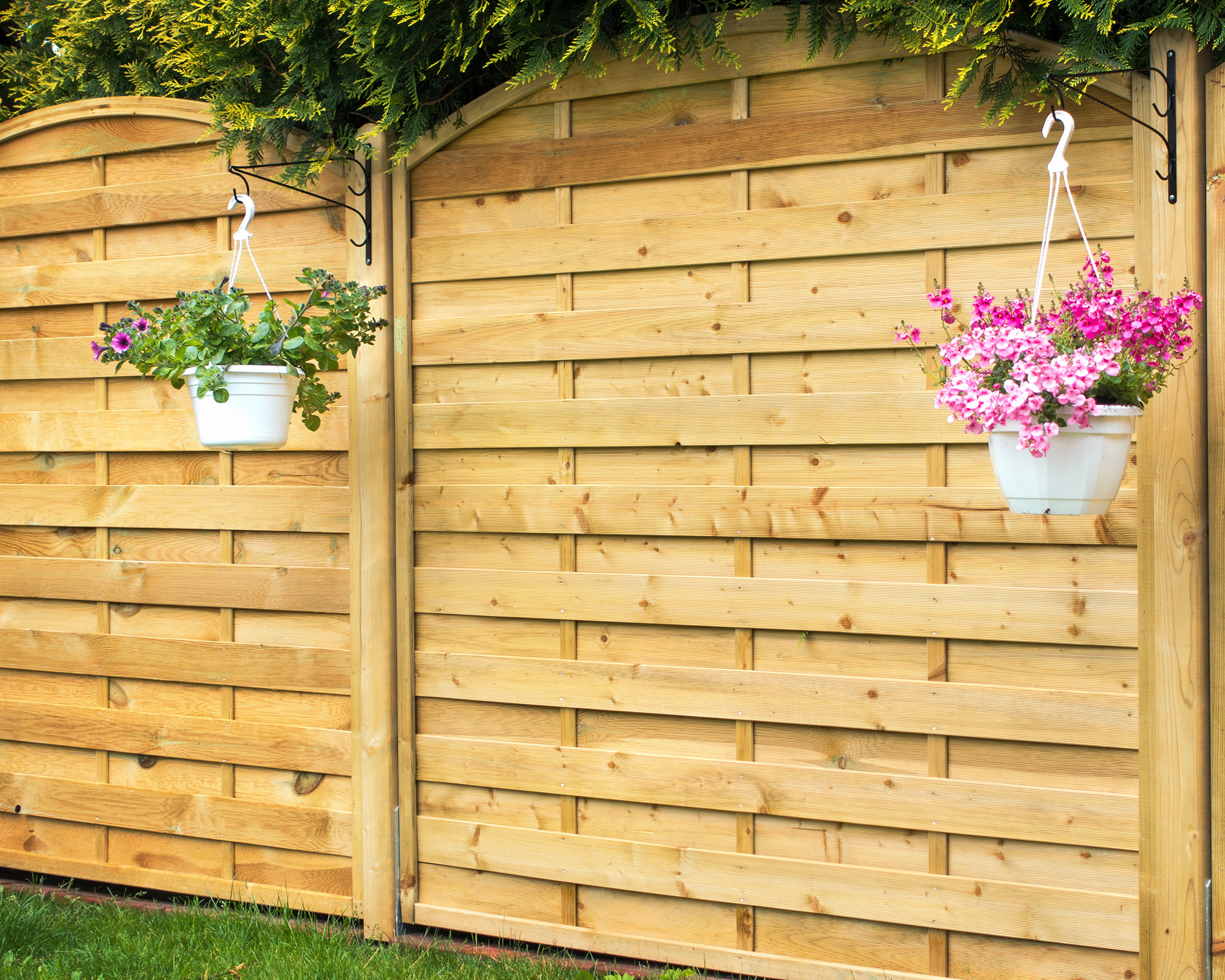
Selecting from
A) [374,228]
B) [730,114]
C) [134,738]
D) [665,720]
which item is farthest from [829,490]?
[134,738]

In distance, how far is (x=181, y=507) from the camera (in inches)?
133

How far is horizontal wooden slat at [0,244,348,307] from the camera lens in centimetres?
326

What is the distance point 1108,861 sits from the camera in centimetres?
251

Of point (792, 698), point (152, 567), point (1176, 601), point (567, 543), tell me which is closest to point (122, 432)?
point (152, 567)

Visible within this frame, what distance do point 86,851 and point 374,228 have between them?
7.43ft

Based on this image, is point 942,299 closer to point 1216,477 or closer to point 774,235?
point 774,235

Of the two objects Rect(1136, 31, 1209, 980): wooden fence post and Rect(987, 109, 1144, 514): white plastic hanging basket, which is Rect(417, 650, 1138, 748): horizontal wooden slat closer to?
Rect(1136, 31, 1209, 980): wooden fence post

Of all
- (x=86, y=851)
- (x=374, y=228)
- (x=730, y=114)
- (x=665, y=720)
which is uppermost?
(x=730, y=114)

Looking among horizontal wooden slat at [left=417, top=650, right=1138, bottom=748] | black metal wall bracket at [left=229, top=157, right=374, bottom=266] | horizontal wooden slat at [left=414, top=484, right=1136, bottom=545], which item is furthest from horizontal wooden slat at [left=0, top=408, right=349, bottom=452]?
horizontal wooden slat at [left=417, top=650, right=1138, bottom=748]

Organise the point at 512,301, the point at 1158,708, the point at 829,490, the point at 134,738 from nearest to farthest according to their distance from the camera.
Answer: the point at 1158,708
the point at 829,490
the point at 512,301
the point at 134,738

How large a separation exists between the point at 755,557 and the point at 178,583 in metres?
1.86

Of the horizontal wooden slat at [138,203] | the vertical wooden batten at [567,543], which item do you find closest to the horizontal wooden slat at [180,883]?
the vertical wooden batten at [567,543]

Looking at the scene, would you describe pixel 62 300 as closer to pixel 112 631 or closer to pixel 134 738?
pixel 112 631

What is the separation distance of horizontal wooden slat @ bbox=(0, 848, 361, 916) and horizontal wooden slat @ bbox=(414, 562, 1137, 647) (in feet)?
3.14
